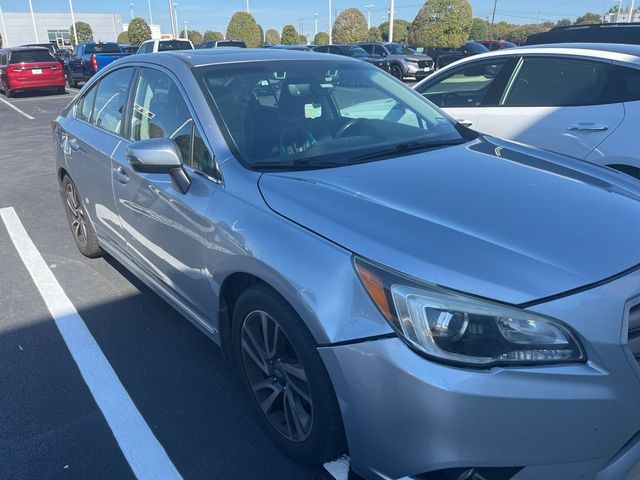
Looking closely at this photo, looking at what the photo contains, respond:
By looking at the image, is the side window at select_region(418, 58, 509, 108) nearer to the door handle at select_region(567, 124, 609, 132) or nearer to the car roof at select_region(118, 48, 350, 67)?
the door handle at select_region(567, 124, 609, 132)

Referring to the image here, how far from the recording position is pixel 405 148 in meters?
2.87

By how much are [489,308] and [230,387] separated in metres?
1.70

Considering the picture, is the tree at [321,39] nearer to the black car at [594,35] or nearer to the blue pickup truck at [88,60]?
the blue pickup truck at [88,60]

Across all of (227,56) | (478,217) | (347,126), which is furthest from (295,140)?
(478,217)

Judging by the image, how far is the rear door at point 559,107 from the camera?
4379 mm

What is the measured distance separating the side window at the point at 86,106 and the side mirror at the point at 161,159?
1.84 metres

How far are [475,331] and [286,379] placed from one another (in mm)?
917

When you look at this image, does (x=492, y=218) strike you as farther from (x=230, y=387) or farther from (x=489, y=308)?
(x=230, y=387)

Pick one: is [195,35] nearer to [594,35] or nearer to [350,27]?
[350,27]

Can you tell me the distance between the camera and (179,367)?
10.3 ft

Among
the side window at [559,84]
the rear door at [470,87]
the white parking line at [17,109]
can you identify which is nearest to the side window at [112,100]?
the rear door at [470,87]

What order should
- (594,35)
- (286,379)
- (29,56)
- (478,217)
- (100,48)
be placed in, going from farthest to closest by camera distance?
(100,48) < (29,56) < (594,35) < (286,379) < (478,217)

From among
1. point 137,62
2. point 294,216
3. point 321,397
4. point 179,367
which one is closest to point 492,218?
point 294,216

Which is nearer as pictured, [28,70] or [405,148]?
[405,148]
